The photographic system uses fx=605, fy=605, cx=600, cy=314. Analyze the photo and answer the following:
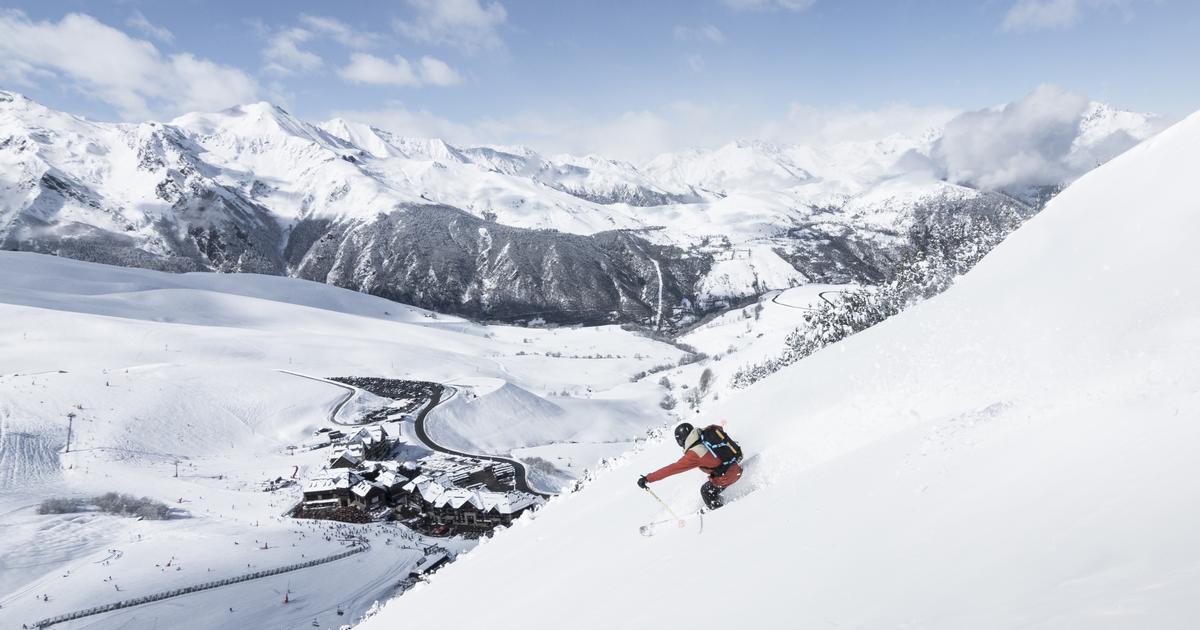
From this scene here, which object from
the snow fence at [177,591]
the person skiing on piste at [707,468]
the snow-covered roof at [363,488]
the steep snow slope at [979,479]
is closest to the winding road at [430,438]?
the snow-covered roof at [363,488]

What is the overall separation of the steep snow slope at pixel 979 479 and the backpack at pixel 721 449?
61 centimetres

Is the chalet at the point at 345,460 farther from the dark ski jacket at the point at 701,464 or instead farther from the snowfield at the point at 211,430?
the dark ski jacket at the point at 701,464

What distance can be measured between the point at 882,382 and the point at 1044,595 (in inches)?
290

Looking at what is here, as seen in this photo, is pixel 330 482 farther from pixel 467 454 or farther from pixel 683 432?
pixel 683 432

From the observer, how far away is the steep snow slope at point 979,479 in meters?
4.17

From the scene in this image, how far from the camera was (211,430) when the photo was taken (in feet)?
220

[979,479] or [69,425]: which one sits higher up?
[979,479]

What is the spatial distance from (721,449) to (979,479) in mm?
4238

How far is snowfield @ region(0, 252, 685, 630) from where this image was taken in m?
31.3

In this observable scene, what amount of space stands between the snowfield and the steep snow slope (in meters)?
26.1

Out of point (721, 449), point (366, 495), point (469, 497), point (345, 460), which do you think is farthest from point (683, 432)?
point (345, 460)

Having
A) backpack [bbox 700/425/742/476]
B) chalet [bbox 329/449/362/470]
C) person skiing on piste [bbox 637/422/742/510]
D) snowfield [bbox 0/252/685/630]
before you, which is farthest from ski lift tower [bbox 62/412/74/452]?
backpack [bbox 700/425/742/476]

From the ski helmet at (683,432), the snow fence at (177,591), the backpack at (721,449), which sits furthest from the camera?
the snow fence at (177,591)

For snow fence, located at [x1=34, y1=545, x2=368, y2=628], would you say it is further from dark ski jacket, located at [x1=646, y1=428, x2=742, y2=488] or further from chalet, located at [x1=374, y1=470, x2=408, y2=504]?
dark ski jacket, located at [x1=646, y1=428, x2=742, y2=488]
